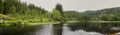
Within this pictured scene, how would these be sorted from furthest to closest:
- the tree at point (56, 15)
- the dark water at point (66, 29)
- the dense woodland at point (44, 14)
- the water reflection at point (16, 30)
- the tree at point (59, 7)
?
the tree at point (56, 15) < the tree at point (59, 7) < the dense woodland at point (44, 14) < the dark water at point (66, 29) < the water reflection at point (16, 30)

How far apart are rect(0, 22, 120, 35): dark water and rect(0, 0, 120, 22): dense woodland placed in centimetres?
24

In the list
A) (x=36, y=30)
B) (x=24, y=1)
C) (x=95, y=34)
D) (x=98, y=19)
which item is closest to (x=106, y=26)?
(x=98, y=19)

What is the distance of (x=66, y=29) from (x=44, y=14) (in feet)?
3.24

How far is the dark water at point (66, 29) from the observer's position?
6730 mm

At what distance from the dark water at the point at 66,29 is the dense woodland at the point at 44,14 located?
235mm

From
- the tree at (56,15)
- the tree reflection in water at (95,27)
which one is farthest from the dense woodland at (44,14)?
the tree reflection in water at (95,27)

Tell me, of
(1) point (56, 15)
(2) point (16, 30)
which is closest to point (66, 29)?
(1) point (56, 15)

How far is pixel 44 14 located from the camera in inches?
287

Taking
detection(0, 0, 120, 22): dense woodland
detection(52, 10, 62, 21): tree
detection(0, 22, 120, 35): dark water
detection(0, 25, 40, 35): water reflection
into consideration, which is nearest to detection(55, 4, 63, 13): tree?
detection(0, 0, 120, 22): dense woodland

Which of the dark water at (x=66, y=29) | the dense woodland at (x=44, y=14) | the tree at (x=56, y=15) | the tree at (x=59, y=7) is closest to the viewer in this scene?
the dark water at (x=66, y=29)

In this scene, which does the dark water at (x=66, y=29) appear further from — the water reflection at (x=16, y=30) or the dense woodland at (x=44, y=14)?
the dense woodland at (x=44, y=14)

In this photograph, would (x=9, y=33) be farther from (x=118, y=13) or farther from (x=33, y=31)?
(x=118, y=13)

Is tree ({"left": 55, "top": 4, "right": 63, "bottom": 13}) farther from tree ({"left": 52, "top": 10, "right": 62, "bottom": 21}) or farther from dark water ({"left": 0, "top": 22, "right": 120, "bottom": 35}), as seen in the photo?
dark water ({"left": 0, "top": 22, "right": 120, "bottom": 35})

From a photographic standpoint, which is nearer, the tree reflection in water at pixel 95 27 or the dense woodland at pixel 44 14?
the dense woodland at pixel 44 14
